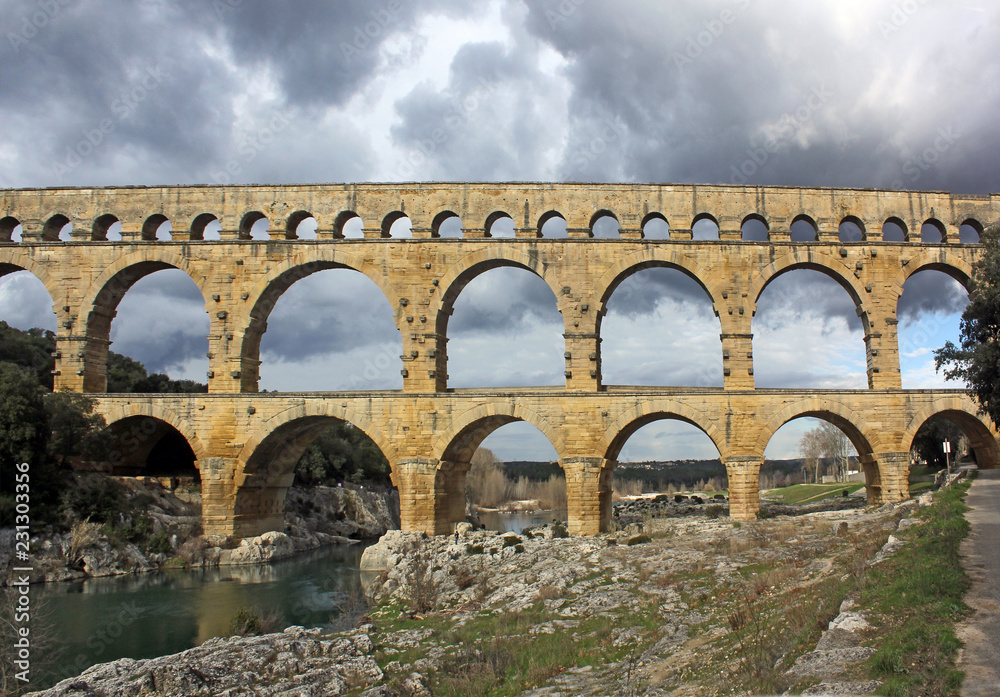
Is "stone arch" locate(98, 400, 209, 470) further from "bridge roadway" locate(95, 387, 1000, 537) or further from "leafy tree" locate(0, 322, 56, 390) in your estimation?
"leafy tree" locate(0, 322, 56, 390)

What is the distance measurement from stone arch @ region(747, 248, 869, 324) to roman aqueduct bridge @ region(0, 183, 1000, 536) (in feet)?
0.25

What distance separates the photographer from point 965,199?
2516 centimetres

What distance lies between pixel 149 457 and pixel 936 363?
27.5 metres

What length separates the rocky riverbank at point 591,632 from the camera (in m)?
7.74

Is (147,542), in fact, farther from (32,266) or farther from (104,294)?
(32,266)

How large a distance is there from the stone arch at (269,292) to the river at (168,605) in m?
6.48

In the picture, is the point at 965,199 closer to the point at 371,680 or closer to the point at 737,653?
the point at 737,653

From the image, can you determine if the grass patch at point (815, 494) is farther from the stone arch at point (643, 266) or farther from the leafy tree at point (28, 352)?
the leafy tree at point (28, 352)

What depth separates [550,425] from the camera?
22297mm

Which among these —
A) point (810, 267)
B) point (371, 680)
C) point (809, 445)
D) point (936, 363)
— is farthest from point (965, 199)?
point (809, 445)

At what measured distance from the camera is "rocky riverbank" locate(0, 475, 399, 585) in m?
20.4

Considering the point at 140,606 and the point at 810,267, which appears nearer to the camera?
the point at 140,606

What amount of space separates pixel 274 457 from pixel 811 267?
66.4ft

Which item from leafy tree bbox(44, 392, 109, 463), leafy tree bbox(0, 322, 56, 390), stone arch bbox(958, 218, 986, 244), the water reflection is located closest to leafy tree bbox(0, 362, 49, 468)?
leafy tree bbox(44, 392, 109, 463)
